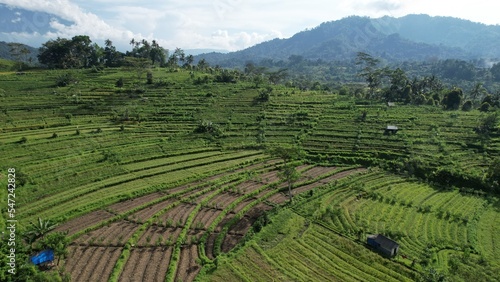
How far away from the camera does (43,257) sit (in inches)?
1249

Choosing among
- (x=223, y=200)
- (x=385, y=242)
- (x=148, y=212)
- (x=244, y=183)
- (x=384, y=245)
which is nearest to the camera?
(x=384, y=245)

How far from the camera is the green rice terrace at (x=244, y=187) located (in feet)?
110

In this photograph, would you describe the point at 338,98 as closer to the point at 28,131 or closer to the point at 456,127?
the point at 456,127

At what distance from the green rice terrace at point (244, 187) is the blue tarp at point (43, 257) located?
2.35 feet

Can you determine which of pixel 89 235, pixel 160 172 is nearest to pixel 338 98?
pixel 160 172

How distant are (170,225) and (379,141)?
45.9 meters

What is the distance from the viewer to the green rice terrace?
33.6 meters

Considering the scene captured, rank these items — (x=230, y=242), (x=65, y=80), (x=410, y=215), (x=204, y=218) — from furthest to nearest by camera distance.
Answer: (x=65, y=80) → (x=410, y=215) → (x=204, y=218) → (x=230, y=242)

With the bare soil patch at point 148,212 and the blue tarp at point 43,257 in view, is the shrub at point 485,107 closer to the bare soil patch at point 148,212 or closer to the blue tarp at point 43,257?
the bare soil patch at point 148,212

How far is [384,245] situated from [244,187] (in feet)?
72.4

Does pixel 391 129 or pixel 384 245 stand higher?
pixel 391 129

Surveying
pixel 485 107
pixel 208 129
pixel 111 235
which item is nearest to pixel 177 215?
pixel 111 235

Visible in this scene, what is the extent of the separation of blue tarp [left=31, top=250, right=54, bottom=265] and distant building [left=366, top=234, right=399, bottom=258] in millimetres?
32398

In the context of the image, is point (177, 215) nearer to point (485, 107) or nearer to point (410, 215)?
point (410, 215)
